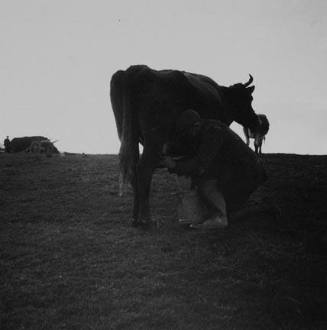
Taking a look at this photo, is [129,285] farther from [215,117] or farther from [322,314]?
[215,117]

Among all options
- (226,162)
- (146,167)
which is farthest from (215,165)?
(146,167)

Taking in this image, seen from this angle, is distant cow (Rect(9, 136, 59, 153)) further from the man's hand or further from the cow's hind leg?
the man's hand

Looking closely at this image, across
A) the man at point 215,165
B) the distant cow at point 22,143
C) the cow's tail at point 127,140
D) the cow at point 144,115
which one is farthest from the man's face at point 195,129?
the distant cow at point 22,143

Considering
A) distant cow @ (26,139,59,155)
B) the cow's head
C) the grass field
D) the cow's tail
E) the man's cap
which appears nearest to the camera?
the grass field

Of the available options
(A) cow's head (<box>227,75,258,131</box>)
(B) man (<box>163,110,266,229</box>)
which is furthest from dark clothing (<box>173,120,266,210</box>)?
(A) cow's head (<box>227,75,258,131</box>)

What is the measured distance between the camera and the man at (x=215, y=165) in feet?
23.6

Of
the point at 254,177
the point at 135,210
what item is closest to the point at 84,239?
the point at 135,210

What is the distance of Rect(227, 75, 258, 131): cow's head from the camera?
10273 millimetres

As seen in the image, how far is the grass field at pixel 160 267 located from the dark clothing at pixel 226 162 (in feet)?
1.85

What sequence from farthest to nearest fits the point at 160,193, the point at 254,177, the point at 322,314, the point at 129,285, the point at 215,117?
the point at 160,193
the point at 215,117
the point at 254,177
the point at 129,285
the point at 322,314

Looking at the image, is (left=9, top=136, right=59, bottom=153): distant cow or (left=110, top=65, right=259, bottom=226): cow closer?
(left=110, top=65, right=259, bottom=226): cow

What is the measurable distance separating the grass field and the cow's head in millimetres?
1995

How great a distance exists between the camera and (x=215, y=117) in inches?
360

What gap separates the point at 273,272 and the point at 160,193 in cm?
539
